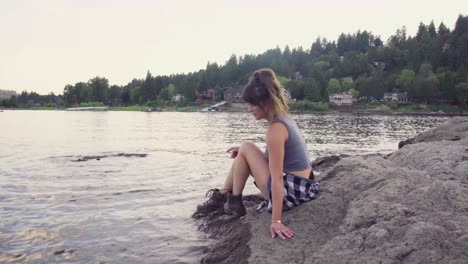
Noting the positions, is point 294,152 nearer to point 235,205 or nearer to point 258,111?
point 258,111

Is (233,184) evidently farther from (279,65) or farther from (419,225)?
(279,65)

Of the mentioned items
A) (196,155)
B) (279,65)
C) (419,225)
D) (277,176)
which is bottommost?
(196,155)

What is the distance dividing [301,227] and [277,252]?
0.56 meters

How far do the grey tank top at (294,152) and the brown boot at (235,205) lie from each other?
1.16m

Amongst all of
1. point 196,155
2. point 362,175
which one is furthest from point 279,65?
point 362,175

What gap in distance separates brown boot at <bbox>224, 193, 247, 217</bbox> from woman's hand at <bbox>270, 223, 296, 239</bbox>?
1322 mm

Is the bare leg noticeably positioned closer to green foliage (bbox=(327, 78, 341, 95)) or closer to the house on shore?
the house on shore

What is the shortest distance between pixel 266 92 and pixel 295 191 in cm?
147

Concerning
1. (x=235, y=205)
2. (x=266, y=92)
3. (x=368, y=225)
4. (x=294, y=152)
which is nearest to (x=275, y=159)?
(x=294, y=152)

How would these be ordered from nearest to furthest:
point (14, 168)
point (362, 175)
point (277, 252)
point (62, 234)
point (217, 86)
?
point (277, 252)
point (362, 175)
point (62, 234)
point (14, 168)
point (217, 86)

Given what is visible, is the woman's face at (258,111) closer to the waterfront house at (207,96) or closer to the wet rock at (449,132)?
the wet rock at (449,132)

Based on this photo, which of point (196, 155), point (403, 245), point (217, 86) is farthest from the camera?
point (217, 86)

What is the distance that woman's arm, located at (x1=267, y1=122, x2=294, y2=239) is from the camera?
16.0ft

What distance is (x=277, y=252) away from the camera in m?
4.66
